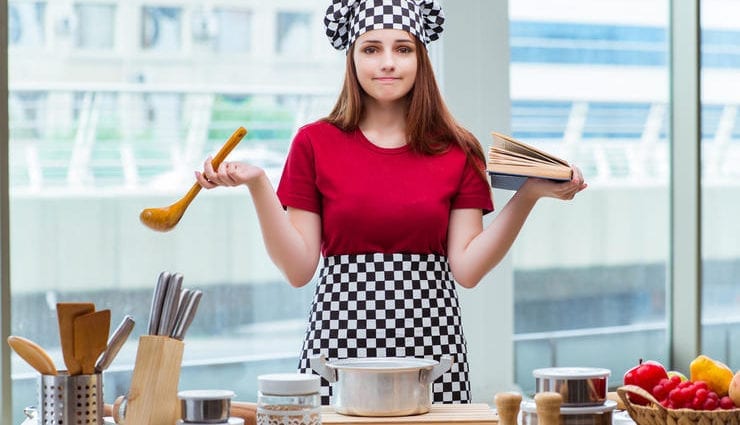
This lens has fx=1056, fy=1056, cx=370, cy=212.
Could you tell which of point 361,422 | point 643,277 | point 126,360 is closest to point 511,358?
point 643,277

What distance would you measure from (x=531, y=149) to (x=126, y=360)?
6.57 ft

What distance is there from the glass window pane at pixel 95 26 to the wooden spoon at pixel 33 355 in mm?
2023

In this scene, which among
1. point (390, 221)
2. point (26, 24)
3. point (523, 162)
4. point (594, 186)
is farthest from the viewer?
point (594, 186)

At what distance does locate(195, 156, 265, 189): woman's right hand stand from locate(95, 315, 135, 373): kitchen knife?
344 millimetres

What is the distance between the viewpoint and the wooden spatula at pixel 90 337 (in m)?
1.33

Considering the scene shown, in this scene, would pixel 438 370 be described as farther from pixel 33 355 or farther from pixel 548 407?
pixel 33 355

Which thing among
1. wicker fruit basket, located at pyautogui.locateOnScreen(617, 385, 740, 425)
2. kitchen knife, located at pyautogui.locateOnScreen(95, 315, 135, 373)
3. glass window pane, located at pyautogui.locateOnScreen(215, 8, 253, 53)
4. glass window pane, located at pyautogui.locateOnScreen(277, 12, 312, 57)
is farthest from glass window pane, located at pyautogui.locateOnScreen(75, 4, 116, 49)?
wicker fruit basket, located at pyautogui.locateOnScreen(617, 385, 740, 425)

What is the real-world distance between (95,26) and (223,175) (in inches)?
68.3

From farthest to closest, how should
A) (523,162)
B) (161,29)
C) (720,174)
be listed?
(720,174)
(161,29)
(523,162)

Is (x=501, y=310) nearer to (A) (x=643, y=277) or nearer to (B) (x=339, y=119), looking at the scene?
(A) (x=643, y=277)

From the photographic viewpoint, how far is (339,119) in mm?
2090

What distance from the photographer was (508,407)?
1.28 meters

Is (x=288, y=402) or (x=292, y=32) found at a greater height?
(x=292, y=32)

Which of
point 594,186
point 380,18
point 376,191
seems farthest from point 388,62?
point 594,186
